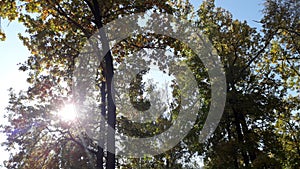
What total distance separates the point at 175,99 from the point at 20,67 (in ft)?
40.3

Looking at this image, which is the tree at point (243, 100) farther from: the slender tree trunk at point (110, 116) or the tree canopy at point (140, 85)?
the slender tree trunk at point (110, 116)

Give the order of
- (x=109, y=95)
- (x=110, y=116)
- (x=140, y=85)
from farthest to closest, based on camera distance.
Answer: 1. (x=140, y=85)
2. (x=109, y=95)
3. (x=110, y=116)

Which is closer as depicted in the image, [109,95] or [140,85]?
[109,95]

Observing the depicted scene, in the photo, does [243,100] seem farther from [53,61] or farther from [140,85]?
[53,61]

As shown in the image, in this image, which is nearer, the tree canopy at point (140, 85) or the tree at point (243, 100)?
the tree canopy at point (140, 85)

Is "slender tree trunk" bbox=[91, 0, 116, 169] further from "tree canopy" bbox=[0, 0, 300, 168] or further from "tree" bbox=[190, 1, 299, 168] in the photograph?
"tree" bbox=[190, 1, 299, 168]

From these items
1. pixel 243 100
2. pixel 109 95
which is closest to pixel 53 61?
pixel 109 95

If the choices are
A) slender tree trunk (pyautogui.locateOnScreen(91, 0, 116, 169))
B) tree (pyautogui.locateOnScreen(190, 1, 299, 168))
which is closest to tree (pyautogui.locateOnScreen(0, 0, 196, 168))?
slender tree trunk (pyautogui.locateOnScreen(91, 0, 116, 169))

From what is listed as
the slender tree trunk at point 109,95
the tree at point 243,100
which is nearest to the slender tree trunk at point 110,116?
the slender tree trunk at point 109,95

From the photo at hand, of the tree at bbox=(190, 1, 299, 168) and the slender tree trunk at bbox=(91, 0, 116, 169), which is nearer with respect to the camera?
the slender tree trunk at bbox=(91, 0, 116, 169)

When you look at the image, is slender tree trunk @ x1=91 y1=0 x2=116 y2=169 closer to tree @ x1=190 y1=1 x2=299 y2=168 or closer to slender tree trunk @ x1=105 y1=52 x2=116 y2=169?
slender tree trunk @ x1=105 y1=52 x2=116 y2=169

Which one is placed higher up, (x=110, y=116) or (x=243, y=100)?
(x=243, y=100)

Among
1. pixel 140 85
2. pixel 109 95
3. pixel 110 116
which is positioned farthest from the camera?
pixel 140 85

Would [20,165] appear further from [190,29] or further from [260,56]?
[260,56]
